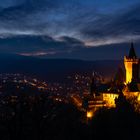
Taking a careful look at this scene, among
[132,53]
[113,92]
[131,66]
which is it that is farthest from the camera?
[132,53]

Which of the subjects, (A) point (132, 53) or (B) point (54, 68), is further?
(B) point (54, 68)

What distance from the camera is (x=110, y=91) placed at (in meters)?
51.5

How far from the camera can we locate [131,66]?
58594 millimetres

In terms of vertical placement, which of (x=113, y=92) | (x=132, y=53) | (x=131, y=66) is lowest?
(x=113, y=92)

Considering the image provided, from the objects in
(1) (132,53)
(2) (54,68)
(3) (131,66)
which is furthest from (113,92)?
(2) (54,68)

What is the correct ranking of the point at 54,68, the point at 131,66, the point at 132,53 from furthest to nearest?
the point at 54,68, the point at 132,53, the point at 131,66

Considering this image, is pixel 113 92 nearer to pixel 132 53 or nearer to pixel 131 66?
pixel 131 66

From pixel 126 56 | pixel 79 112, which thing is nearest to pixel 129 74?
pixel 126 56

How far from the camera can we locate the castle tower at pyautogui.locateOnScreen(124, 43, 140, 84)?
56.2 metres

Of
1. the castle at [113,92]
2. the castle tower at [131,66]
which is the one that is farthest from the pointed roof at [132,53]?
the castle at [113,92]

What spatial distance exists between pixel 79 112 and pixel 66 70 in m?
112

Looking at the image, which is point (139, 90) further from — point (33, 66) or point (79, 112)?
point (33, 66)

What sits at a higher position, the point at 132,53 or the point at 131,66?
the point at 132,53

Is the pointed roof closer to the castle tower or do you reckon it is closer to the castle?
the castle tower
